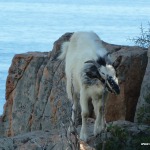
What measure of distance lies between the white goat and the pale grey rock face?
0.70 meters

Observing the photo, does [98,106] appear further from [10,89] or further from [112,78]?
[10,89]

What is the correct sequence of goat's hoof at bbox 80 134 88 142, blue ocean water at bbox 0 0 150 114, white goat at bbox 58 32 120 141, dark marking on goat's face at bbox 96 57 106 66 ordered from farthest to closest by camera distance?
blue ocean water at bbox 0 0 150 114 → goat's hoof at bbox 80 134 88 142 → dark marking on goat's face at bbox 96 57 106 66 → white goat at bbox 58 32 120 141

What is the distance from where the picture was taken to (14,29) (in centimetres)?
2128

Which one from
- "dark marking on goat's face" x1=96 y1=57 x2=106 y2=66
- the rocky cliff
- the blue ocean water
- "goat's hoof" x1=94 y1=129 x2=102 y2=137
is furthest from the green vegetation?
the blue ocean water

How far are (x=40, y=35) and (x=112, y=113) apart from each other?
29.1 feet

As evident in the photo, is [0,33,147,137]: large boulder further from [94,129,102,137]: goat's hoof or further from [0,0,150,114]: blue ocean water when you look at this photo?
[0,0,150,114]: blue ocean water

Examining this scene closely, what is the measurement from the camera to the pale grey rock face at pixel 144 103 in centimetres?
933

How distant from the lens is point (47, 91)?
1151cm

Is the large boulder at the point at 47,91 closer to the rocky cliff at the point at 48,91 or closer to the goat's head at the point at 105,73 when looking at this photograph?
the rocky cliff at the point at 48,91

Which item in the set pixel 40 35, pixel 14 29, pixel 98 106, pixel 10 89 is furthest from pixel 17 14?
pixel 98 106

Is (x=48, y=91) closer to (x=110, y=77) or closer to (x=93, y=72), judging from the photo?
(x=93, y=72)

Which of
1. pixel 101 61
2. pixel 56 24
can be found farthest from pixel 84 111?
pixel 56 24

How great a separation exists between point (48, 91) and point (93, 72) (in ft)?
10.1

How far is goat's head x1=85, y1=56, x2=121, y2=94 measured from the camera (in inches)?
325
